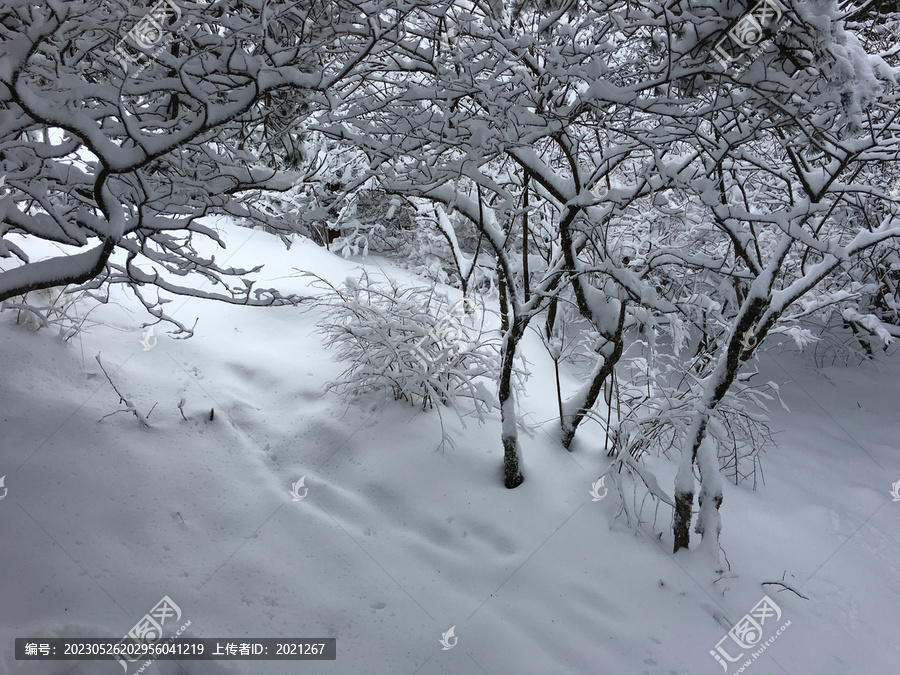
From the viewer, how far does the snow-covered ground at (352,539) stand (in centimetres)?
260

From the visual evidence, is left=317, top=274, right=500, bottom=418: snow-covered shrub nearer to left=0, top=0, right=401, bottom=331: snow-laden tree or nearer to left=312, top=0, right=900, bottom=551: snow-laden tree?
left=312, top=0, right=900, bottom=551: snow-laden tree

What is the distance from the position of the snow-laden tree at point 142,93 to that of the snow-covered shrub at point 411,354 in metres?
1.52

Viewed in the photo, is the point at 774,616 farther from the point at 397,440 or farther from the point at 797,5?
the point at 797,5

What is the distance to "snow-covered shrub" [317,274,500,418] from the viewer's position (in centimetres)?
400

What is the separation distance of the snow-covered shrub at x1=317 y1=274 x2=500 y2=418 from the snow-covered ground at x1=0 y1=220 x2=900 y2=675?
0.69 feet

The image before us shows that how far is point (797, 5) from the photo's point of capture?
192 centimetres

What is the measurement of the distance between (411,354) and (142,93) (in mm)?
2483

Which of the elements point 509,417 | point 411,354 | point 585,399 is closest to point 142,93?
point 411,354

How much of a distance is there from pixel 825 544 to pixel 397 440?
11.1 feet

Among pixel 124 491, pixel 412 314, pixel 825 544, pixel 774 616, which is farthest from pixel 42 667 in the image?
pixel 825 544

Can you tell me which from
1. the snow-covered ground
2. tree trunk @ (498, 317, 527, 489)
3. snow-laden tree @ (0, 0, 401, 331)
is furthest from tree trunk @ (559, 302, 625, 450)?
snow-laden tree @ (0, 0, 401, 331)

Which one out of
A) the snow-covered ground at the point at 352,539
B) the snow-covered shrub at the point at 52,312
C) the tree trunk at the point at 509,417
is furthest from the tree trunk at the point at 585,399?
the snow-covered shrub at the point at 52,312

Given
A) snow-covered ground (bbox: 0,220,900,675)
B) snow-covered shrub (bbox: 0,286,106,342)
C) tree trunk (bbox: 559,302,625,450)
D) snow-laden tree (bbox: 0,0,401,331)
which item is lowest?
snow-covered ground (bbox: 0,220,900,675)

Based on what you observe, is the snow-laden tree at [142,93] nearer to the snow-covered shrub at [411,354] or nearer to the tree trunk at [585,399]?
the snow-covered shrub at [411,354]
